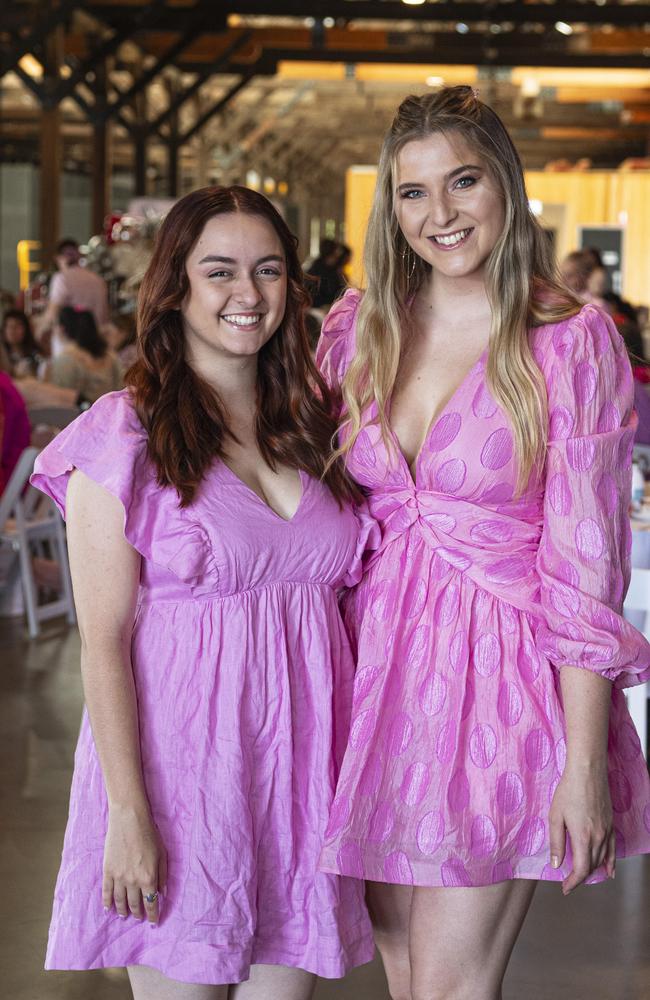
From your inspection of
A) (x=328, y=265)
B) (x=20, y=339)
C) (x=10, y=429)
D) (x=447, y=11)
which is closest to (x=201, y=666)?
Answer: (x=10, y=429)

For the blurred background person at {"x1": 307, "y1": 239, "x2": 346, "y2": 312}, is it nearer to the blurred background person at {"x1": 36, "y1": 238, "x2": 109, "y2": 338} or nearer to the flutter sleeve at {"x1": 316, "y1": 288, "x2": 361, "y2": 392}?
the blurred background person at {"x1": 36, "y1": 238, "x2": 109, "y2": 338}

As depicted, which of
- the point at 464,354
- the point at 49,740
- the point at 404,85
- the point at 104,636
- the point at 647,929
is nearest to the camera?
the point at 104,636

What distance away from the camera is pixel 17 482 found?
617 centimetres

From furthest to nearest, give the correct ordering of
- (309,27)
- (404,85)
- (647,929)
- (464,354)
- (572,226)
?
1. (572,226)
2. (404,85)
3. (309,27)
4. (647,929)
5. (464,354)

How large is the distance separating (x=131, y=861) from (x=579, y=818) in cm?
58

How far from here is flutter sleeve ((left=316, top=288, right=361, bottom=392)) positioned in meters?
2.15

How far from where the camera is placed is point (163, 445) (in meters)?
1.83

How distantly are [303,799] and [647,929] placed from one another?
74.4 inches

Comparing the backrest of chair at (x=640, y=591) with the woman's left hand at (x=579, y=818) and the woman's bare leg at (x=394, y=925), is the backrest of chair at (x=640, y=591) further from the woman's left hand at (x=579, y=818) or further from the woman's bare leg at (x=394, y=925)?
the woman's left hand at (x=579, y=818)

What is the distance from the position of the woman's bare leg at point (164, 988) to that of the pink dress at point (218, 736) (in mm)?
25

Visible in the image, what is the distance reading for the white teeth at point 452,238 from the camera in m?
1.92

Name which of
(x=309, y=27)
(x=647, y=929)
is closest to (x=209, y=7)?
(x=309, y=27)

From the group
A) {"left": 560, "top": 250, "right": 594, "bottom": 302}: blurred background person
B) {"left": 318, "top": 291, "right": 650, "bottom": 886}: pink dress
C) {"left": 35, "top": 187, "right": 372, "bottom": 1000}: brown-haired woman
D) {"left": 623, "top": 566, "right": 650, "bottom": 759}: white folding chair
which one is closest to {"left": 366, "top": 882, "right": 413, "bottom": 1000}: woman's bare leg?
{"left": 35, "top": 187, "right": 372, "bottom": 1000}: brown-haired woman

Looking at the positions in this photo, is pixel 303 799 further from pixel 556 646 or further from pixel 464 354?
pixel 464 354
